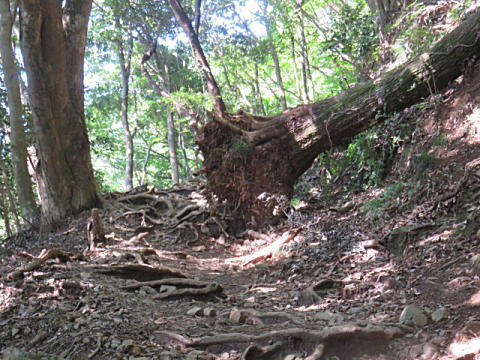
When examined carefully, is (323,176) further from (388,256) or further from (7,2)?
(7,2)

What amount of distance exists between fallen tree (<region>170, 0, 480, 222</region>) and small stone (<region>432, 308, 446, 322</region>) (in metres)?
4.57

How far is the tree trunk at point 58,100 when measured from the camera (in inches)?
320

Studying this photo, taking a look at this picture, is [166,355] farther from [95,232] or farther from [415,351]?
[95,232]

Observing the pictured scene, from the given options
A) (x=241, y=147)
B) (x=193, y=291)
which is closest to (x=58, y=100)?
(x=241, y=147)

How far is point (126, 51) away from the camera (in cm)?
1970

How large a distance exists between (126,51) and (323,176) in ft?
44.3

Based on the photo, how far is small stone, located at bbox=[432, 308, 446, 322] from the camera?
336 centimetres

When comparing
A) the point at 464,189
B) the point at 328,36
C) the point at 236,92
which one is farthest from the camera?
the point at 236,92

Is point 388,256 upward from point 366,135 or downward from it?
downward

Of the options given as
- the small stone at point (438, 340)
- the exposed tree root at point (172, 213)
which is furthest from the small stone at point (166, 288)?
the small stone at point (438, 340)

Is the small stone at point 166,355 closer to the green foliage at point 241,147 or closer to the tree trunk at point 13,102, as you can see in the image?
the green foliage at point 241,147

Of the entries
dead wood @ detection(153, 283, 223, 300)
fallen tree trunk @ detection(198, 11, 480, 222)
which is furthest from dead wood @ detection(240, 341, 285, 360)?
fallen tree trunk @ detection(198, 11, 480, 222)

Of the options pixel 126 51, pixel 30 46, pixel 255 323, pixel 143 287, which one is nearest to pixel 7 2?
pixel 30 46

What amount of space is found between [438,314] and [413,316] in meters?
0.19
